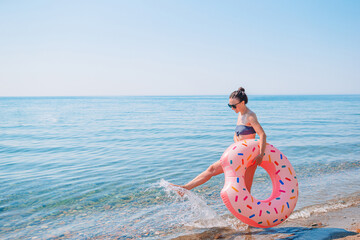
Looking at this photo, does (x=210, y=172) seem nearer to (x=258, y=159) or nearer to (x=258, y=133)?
(x=258, y=159)

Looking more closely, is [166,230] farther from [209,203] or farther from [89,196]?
[89,196]

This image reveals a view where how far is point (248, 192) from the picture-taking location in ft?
12.1

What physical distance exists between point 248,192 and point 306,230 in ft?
3.26

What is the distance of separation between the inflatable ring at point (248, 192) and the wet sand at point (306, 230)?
234 millimetres

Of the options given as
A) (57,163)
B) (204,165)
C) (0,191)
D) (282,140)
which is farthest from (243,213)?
(282,140)

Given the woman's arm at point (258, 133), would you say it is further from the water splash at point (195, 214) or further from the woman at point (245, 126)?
the water splash at point (195, 214)

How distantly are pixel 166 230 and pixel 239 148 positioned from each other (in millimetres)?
1643

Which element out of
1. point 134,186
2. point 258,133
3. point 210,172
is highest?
point 258,133

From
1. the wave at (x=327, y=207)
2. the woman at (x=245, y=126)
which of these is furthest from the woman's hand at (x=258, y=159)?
the wave at (x=327, y=207)

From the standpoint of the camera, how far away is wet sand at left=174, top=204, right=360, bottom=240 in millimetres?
3629

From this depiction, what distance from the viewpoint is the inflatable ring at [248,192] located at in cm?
355

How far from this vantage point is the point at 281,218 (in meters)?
3.67

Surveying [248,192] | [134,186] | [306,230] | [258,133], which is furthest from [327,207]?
[134,186]

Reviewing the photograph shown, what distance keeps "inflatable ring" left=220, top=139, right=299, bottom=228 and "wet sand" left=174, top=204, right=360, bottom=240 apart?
0.23m
